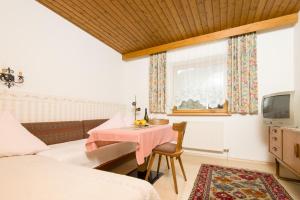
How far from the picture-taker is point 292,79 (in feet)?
9.56

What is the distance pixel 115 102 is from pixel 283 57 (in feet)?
12.2

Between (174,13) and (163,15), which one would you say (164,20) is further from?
(174,13)

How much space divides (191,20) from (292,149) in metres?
A: 2.48

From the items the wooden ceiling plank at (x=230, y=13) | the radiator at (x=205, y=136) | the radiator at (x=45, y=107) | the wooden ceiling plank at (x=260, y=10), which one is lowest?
the radiator at (x=205, y=136)

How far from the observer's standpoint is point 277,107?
2.38 meters

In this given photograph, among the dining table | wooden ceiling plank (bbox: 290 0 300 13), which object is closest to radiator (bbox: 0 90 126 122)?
the dining table

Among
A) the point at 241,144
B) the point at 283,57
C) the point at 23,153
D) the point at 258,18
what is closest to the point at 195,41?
the point at 258,18

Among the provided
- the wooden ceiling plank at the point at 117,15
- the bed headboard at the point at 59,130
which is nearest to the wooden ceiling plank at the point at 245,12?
the wooden ceiling plank at the point at 117,15

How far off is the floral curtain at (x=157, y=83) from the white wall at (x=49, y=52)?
1.19 metres

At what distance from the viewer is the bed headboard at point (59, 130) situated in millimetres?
2176

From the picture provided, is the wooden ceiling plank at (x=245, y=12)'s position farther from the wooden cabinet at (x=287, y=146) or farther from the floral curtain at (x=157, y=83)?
the wooden cabinet at (x=287, y=146)

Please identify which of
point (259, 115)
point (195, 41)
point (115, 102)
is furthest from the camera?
point (115, 102)

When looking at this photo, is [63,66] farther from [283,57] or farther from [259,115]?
[283,57]

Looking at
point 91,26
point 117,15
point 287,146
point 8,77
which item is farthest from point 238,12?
point 8,77
